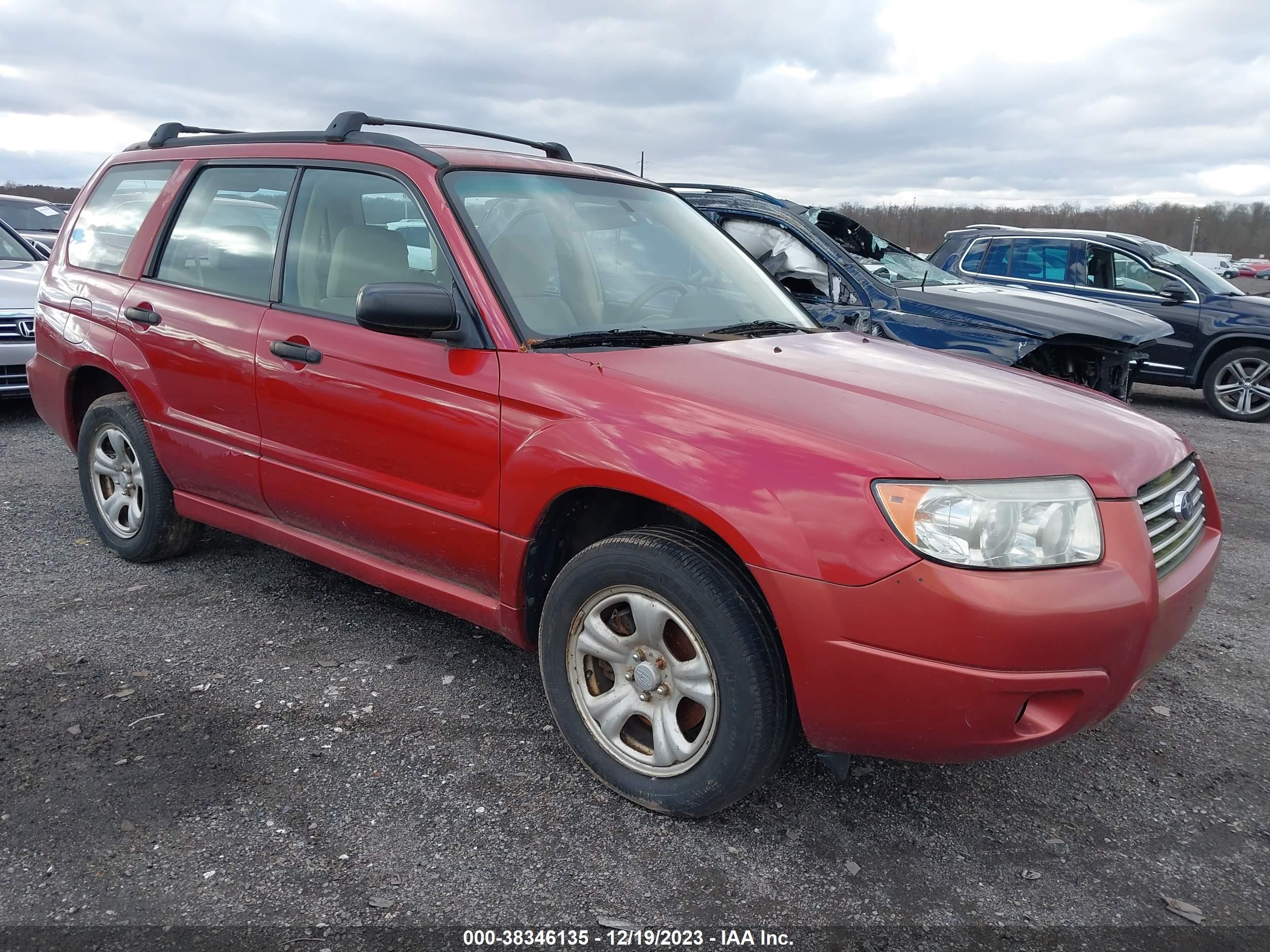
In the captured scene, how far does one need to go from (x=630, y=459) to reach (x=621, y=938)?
1117 mm

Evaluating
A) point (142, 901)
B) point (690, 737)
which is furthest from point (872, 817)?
point (142, 901)

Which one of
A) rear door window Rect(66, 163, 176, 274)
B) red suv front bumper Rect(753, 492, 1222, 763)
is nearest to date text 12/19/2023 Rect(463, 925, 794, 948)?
red suv front bumper Rect(753, 492, 1222, 763)

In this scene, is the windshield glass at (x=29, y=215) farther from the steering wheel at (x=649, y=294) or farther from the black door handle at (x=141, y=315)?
the steering wheel at (x=649, y=294)

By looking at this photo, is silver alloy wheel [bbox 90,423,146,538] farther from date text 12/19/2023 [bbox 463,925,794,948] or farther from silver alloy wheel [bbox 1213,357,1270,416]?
silver alloy wheel [bbox 1213,357,1270,416]

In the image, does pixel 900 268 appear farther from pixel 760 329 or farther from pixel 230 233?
pixel 230 233

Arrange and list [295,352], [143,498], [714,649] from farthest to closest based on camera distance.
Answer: [143,498], [295,352], [714,649]

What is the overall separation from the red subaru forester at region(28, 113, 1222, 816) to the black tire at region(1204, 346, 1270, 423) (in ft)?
24.6

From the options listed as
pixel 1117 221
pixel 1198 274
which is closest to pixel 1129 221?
pixel 1117 221

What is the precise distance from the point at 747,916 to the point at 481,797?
2.68 feet

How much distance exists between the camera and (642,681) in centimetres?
261

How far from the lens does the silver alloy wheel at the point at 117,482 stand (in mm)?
4246

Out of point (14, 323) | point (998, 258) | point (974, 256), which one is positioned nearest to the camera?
point (14, 323)

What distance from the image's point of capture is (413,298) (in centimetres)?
276

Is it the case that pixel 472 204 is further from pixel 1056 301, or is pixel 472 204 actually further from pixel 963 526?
pixel 1056 301
